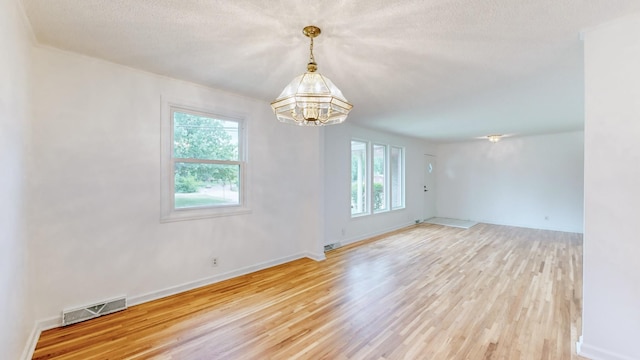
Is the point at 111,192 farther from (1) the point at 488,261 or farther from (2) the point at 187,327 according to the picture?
(1) the point at 488,261

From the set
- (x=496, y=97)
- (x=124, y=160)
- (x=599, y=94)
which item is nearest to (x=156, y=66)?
(x=124, y=160)

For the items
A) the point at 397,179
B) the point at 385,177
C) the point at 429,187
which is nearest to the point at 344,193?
the point at 385,177

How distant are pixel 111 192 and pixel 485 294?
3.96 metres

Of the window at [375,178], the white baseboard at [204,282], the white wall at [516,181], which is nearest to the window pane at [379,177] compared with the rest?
the window at [375,178]

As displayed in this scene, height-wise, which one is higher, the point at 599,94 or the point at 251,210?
the point at 599,94

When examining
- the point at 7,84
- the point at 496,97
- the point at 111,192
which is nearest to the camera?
the point at 7,84

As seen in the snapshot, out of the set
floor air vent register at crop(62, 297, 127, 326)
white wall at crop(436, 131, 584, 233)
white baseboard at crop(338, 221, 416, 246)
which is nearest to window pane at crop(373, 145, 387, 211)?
white baseboard at crop(338, 221, 416, 246)

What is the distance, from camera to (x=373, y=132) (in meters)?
5.79

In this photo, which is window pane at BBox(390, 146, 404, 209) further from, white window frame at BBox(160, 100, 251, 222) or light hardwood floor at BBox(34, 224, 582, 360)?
white window frame at BBox(160, 100, 251, 222)

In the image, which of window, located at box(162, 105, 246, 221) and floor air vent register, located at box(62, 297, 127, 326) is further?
window, located at box(162, 105, 246, 221)

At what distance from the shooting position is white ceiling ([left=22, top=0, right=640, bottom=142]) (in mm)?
1650

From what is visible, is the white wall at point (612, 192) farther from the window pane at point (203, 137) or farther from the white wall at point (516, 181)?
the white wall at point (516, 181)

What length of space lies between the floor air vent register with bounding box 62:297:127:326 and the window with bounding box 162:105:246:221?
861 millimetres

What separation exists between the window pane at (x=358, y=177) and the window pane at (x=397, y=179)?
1.26 meters
